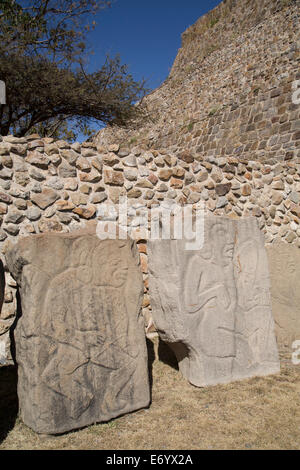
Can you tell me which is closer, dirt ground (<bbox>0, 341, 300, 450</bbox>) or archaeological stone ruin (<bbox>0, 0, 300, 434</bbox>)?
dirt ground (<bbox>0, 341, 300, 450</bbox>)

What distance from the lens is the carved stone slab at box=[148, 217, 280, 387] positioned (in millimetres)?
2713

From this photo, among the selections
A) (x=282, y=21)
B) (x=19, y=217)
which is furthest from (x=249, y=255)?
(x=282, y=21)

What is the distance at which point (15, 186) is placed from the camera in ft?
11.0

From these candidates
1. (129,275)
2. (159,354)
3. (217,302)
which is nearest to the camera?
(129,275)

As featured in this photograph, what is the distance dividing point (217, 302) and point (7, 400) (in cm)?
171

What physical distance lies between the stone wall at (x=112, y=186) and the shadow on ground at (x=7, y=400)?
12.4 inches

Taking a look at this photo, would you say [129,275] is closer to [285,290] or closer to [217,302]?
[217,302]

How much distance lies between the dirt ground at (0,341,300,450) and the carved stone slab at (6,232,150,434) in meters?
0.09

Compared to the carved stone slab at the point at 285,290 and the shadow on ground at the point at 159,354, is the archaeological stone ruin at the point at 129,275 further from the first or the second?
the shadow on ground at the point at 159,354

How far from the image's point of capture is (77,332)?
226cm

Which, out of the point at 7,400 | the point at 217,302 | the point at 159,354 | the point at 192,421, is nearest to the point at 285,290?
the point at 217,302

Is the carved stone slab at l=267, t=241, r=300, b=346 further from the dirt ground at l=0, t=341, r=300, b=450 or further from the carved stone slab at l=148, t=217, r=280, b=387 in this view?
the dirt ground at l=0, t=341, r=300, b=450

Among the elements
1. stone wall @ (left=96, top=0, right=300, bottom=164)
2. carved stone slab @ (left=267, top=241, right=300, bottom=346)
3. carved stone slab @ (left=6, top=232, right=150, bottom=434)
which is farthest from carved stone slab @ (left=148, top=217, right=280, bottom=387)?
stone wall @ (left=96, top=0, right=300, bottom=164)

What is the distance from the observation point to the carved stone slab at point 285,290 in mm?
3570
